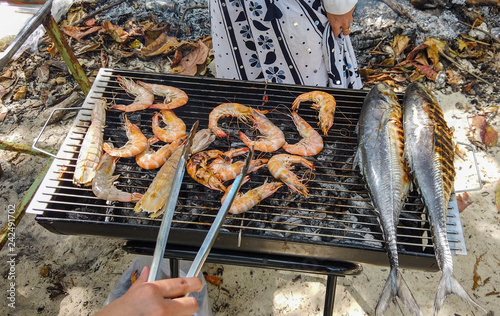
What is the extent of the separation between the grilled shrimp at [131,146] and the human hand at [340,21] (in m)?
2.35

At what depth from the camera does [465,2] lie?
6.11 metres

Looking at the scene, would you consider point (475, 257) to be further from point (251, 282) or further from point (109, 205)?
point (109, 205)

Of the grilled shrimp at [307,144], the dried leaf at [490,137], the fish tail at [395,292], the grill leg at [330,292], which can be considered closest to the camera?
the fish tail at [395,292]

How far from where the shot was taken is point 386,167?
9.52ft

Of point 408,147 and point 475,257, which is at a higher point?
point 408,147

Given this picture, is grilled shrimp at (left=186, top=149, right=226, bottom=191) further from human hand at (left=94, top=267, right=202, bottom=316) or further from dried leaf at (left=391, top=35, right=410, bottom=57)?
dried leaf at (left=391, top=35, right=410, bottom=57)

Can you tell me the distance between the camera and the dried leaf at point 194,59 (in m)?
5.84

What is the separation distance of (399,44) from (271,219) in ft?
15.2

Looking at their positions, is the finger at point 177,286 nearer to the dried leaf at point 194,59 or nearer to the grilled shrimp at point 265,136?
the grilled shrimp at point 265,136

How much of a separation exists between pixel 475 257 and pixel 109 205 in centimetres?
404

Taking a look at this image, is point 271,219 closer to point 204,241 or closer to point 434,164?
point 204,241

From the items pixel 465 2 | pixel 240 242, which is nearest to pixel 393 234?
pixel 240 242

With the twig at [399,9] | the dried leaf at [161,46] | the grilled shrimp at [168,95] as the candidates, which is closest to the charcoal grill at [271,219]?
the grilled shrimp at [168,95]

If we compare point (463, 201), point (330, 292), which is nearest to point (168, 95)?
point (330, 292)
